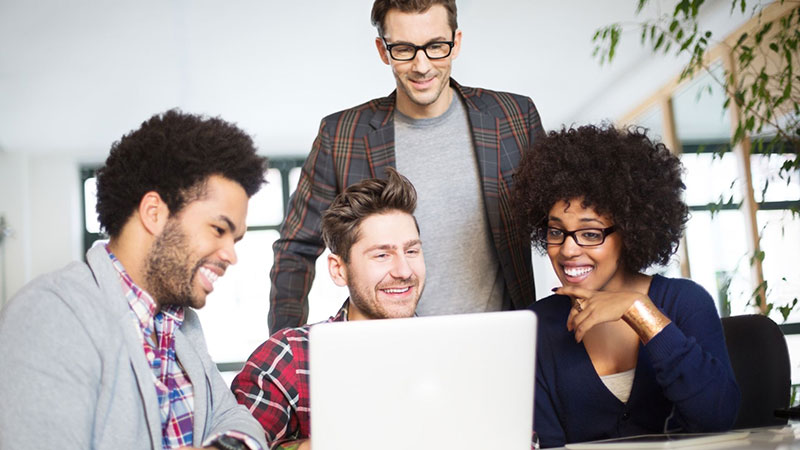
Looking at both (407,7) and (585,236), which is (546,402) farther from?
(407,7)

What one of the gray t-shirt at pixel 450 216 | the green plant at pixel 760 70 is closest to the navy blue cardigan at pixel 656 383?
the gray t-shirt at pixel 450 216

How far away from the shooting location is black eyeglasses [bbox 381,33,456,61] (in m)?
2.26

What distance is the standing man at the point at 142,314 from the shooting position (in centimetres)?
121

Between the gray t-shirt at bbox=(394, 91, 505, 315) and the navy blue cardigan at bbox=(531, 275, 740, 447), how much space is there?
1.25 feet

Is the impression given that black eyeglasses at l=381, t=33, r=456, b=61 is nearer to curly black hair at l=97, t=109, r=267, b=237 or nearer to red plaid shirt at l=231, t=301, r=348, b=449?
curly black hair at l=97, t=109, r=267, b=237

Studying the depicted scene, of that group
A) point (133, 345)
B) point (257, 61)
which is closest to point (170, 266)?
point (133, 345)

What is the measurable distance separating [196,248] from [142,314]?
0.17 m

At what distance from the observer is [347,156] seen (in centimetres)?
248

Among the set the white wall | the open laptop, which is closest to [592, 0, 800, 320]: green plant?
the open laptop

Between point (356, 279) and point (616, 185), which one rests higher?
point (616, 185)

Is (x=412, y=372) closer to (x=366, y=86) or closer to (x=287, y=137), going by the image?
(x=366, y=86)

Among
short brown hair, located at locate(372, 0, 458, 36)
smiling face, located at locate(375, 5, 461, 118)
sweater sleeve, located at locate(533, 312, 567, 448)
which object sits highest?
short brown hair, located at locate(372, 0, 458, 36)

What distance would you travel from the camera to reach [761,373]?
2025 millimetres

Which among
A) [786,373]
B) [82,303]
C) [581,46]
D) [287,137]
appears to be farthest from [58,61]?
[786,373]
